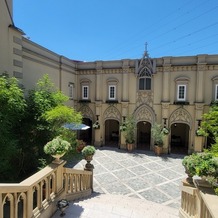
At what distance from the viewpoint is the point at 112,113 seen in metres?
17.8

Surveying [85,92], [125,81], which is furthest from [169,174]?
[85,92]

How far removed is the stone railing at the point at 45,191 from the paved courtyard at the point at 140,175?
2326mm

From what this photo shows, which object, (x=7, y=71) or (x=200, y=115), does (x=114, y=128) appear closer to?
(x=200, y=115)

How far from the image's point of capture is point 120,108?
1748cm

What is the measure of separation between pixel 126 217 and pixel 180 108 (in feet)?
41.3

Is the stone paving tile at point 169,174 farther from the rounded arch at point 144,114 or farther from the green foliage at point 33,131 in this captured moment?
the green foliage at point 33,131

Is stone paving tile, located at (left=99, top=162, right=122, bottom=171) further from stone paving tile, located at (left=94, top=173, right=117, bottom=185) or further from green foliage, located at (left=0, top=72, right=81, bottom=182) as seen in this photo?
green foliage, located at (left=0, top=72, right=81, bottom=182)

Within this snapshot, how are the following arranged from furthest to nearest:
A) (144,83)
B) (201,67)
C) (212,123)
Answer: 1. (144,83)
2. (201,67)
3. (212,123)

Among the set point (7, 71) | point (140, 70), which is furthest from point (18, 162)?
point (140, 70)

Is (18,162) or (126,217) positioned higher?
(18,162)

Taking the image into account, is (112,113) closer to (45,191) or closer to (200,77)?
(200,77)

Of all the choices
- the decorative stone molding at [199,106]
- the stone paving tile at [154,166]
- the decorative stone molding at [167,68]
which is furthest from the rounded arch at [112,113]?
the decorative stone molding at [199,106]

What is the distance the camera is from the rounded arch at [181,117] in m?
15.8

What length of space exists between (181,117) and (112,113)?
21.1ft
